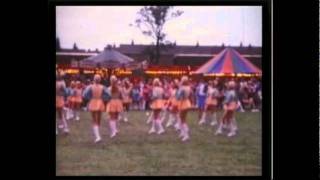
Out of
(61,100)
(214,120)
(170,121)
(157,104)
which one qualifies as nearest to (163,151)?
(170,121)

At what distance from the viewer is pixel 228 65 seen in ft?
21.8

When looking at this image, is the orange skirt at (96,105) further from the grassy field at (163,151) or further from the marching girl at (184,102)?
the marching girl at (184,102)

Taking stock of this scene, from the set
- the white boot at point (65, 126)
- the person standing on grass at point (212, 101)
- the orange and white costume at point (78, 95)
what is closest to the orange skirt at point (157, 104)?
the person standing on grass at point (212, 101)

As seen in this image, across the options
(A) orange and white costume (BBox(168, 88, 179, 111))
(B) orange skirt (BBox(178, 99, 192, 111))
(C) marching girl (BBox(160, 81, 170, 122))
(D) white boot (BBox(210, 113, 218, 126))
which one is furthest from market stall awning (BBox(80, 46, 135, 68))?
(D) white boot (BBox(210, 113, 218, 126))

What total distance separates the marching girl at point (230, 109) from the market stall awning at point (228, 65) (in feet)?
0.45

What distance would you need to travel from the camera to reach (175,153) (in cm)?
664

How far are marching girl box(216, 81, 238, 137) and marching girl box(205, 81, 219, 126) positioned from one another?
0.08 m

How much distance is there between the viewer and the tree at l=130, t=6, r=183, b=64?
259 inches

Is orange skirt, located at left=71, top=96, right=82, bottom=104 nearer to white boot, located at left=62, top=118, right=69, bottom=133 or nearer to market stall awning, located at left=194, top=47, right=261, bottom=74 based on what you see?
white boot, located at left=62, top=118, right=69, bottom=133

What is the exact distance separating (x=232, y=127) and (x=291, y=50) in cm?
92

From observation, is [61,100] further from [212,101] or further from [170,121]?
[212,101]
